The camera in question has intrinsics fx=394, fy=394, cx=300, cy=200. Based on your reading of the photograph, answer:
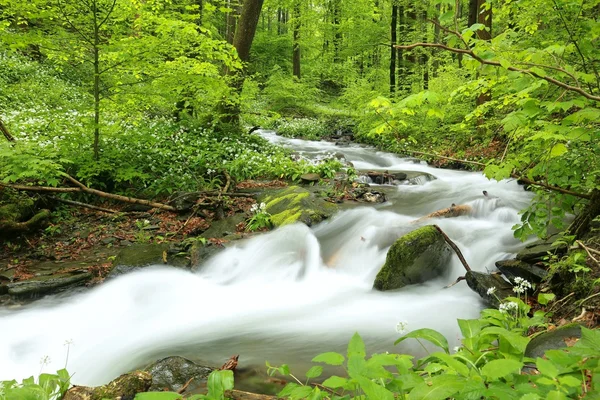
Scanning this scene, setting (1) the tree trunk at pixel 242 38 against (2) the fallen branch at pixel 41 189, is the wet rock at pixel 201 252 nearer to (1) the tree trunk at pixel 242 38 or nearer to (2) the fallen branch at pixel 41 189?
(2) the fallen branch at pixel 41 189

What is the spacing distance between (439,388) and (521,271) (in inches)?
125

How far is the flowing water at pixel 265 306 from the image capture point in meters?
3.88

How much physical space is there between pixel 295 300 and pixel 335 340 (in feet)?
3.65

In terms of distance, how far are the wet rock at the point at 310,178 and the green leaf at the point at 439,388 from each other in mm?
7497

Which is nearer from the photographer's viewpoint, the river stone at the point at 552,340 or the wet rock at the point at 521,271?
the river stone at the point at 552,340

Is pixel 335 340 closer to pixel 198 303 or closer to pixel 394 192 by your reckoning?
pixel 198 303

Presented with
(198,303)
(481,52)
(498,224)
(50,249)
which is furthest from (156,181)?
(481,52)

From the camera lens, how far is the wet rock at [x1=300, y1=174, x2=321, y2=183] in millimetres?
9071

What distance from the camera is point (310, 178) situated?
29.8 feet

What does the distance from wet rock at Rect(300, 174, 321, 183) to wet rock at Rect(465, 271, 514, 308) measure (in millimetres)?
5045

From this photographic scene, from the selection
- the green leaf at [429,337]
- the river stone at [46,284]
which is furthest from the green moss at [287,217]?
the green leaf at [429,337]

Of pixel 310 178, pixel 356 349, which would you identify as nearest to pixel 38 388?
pixel 356 349

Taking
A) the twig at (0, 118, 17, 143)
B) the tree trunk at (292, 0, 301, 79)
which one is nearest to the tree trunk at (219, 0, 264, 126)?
the twig at (0, 118, 17, 143)

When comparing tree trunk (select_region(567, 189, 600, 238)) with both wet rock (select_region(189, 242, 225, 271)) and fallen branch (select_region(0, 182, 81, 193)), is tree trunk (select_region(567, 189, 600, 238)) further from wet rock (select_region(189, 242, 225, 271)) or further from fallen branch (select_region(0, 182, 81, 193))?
fallen branch (select_region(0, 182, 81, 193))
